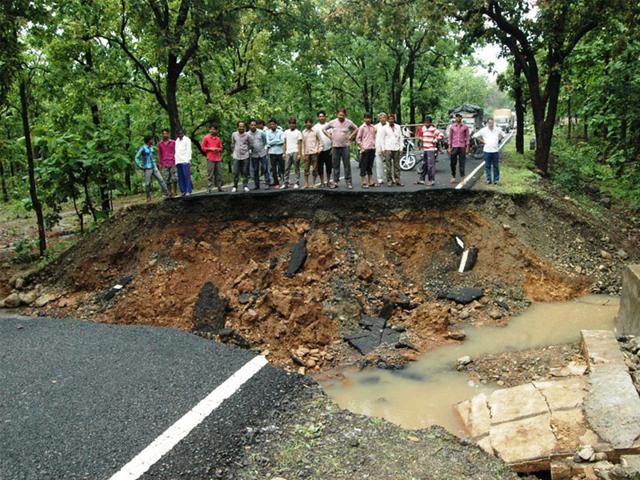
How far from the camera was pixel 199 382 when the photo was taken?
5.77 m

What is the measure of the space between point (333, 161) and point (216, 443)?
8648mm

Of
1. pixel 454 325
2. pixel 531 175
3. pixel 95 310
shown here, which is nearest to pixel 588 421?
pixel 454 325

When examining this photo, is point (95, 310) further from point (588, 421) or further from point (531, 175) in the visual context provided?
point (531, 175)

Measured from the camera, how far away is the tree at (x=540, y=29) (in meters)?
14.9

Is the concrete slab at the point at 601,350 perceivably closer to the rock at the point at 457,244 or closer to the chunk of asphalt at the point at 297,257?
the rock at the point at 457,244

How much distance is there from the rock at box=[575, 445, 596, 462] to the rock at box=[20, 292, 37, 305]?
10943 mm

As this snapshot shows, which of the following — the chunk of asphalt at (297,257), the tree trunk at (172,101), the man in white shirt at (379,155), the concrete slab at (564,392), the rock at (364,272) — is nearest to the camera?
the concrete slab at (564,392)

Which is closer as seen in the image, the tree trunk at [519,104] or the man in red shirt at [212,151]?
the man in red shirt at [212,151]

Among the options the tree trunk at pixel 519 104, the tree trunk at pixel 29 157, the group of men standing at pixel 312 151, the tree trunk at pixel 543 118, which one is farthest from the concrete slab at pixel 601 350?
the tree trunk at pixel 519 104

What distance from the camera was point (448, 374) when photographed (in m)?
8.46

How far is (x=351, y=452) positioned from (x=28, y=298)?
955cm

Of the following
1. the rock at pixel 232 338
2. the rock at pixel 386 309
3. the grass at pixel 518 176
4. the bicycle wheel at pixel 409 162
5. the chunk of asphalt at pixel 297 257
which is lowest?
the rock at pixel 232 338

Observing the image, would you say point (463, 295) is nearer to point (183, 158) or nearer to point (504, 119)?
point (183, 158)

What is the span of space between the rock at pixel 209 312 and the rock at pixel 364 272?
9.00ft
